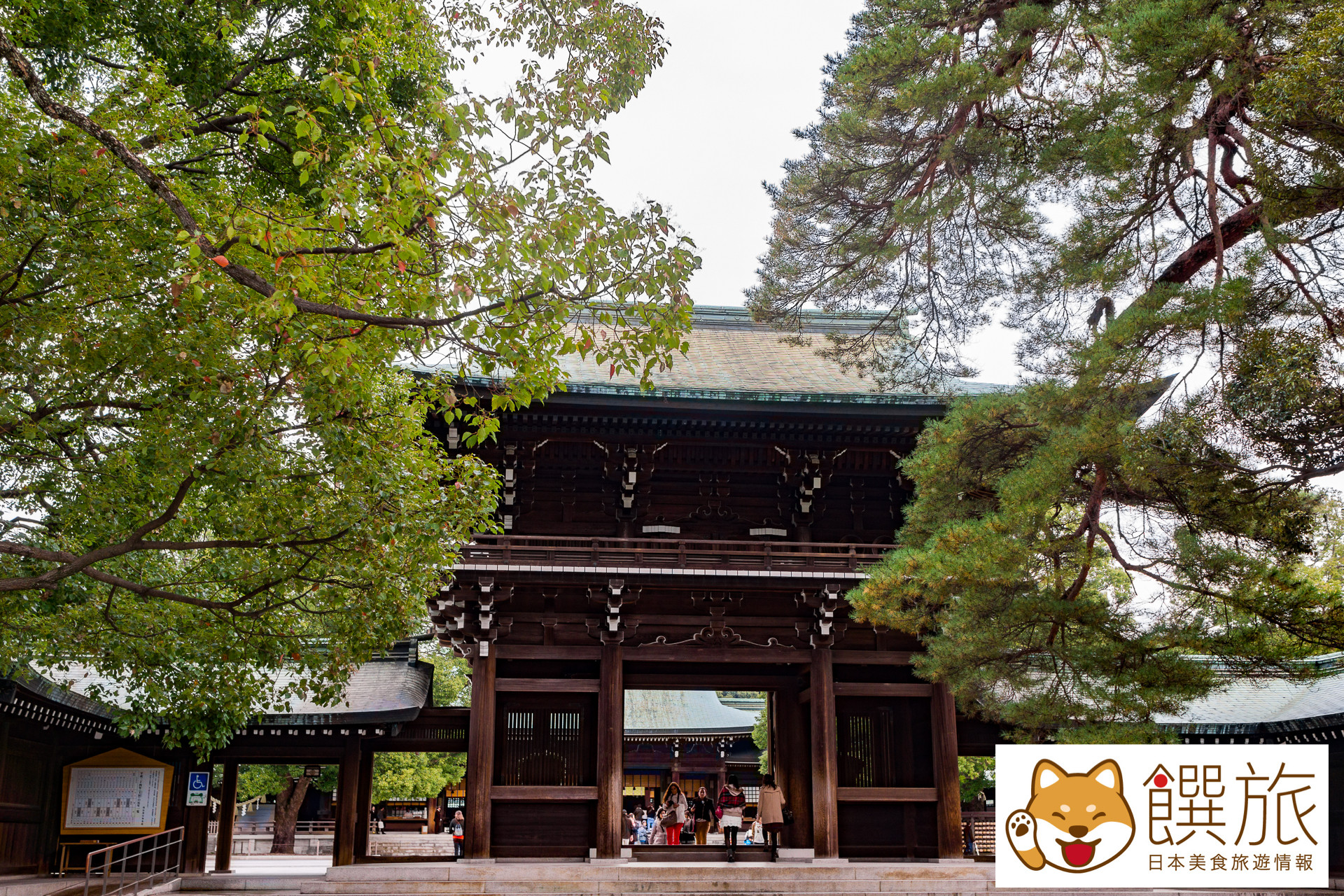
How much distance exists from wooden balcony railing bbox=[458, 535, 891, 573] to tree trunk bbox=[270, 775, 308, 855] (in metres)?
18.6

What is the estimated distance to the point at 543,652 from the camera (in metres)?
13.9

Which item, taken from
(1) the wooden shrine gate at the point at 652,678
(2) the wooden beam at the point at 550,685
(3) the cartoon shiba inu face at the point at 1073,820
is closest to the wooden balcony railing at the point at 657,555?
(1) the wooden shrine gate at the point at 652,678

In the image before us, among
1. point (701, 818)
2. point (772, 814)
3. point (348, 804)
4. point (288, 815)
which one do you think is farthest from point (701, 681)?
point (288, 815)

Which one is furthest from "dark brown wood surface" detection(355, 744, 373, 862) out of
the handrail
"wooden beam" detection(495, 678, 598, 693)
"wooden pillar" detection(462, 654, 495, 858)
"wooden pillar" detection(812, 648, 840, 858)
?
"wooden pillar" detection(812, 648, 840, 858)

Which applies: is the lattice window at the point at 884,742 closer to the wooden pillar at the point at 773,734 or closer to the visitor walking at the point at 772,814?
the wooden pillar at the point at 773,734

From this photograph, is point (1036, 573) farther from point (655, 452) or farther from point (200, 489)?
point (200, 489)

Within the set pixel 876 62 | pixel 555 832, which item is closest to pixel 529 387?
pixel 876 62

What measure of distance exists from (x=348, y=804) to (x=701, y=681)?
597 cm

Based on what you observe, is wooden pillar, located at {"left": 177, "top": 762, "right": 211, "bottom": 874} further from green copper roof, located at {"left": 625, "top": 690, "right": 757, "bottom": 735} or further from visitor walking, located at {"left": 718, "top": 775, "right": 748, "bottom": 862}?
green copper roof, located at {"left": 625, "top": 690, "right": 757, "bottom": 735}

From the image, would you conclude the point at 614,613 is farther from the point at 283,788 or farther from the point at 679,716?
the point at 283,788

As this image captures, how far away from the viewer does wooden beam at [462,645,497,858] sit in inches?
510

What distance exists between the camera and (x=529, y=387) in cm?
699

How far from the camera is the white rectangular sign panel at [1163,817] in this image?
327 inches

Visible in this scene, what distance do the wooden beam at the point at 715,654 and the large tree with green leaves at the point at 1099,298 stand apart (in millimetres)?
3947
